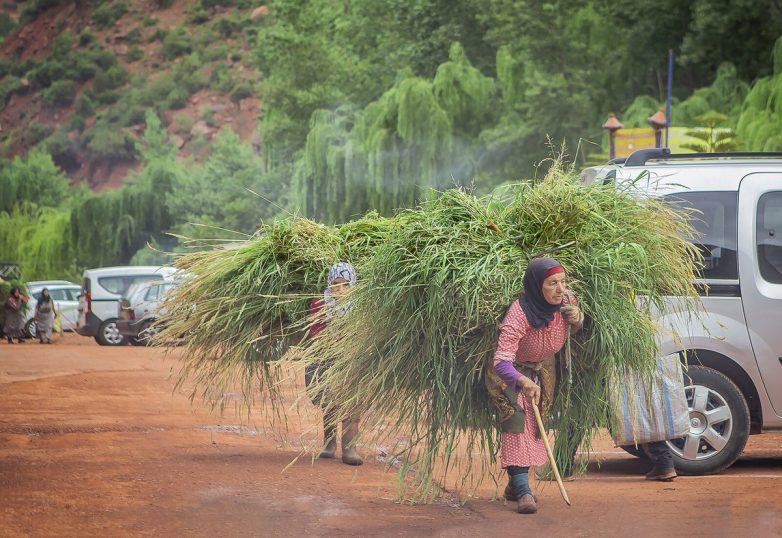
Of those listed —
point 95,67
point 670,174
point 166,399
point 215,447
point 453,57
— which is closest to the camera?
point 670,174

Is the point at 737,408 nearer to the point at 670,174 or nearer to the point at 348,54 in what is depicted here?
the point at 670,174

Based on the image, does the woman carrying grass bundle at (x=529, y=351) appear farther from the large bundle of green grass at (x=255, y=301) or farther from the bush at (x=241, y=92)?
the bush at (x=241, y=92)

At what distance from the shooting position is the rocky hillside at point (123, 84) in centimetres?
13625

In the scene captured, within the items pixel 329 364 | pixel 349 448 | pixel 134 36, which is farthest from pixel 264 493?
pixel 134 36

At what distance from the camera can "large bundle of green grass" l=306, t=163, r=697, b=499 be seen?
7320 millimetres

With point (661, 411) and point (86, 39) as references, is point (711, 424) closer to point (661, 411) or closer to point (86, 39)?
point (661, 411)

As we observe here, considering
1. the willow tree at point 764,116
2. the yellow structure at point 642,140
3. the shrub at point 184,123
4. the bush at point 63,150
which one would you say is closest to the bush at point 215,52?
the shrub at point 184,123

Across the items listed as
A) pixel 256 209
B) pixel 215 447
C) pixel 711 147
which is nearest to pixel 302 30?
pixel 256 209

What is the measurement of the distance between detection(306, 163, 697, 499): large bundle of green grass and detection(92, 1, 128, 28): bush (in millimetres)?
163332

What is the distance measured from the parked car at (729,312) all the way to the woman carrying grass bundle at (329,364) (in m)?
1.92

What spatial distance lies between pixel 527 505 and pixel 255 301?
2938mm

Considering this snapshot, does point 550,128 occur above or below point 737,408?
above

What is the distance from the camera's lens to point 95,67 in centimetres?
14388

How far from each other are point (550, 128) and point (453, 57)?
4.64 meters
